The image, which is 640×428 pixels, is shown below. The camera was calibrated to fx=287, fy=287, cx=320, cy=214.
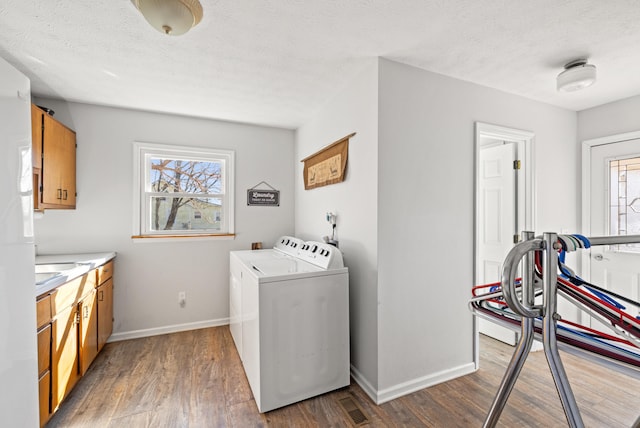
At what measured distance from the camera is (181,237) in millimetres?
3133

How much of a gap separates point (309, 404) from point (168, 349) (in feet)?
5.14

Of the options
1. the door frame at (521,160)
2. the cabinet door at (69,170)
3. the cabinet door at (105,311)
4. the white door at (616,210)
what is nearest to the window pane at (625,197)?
the white door at (616,210)

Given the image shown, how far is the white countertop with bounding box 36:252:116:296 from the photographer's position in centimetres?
165

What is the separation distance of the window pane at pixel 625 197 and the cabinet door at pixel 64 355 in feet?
14.5

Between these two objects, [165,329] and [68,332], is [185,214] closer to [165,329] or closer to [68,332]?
[165,329]

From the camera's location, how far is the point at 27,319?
1.20 meters

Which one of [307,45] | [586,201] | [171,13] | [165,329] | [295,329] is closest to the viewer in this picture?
[171,13]

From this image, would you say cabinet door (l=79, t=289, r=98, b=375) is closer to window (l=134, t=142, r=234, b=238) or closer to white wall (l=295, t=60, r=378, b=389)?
window (l=134, t=142, r=234, b=238)

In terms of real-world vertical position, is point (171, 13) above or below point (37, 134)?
above

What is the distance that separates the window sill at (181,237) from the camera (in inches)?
117

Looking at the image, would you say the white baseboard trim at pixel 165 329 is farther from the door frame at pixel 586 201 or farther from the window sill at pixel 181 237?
the door frame at pixel 586 201

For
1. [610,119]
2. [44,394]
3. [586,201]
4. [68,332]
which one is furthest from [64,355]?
[610,119]

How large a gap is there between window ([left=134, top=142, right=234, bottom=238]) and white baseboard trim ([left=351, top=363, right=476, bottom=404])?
6.89ft

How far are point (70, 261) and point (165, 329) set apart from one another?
1.18m
